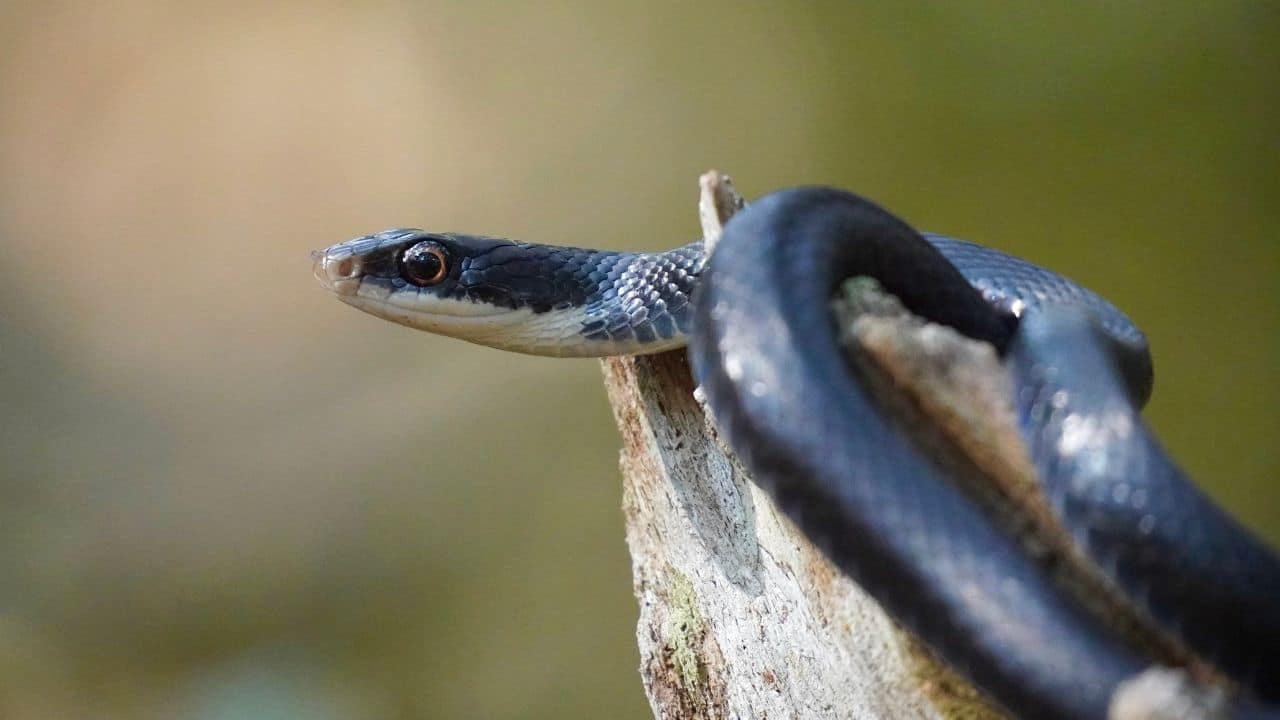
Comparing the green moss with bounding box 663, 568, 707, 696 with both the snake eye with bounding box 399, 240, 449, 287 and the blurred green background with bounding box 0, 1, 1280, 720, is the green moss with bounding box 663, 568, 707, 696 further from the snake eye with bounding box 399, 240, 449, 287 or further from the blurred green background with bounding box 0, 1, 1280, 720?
the blurred green background with bounding box 0, 1, 1280, 720

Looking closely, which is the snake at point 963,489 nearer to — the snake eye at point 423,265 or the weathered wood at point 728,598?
the weathered wood at point 728,598

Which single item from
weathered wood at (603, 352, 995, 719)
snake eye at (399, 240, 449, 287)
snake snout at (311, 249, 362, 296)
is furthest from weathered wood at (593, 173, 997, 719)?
snake snout at (311, 249, 362, 296)

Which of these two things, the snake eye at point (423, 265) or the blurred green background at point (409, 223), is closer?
the snake eye at point (423, 265)

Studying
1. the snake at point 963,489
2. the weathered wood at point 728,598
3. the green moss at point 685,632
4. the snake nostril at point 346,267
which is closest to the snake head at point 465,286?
the snake nostril at point 346,267

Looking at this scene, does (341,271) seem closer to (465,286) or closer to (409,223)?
(465,286)

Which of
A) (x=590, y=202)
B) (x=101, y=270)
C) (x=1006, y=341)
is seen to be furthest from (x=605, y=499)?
(x=1006, y=341)

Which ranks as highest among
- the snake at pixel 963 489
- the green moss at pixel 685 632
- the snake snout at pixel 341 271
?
the snake snout at pixel 341 271
